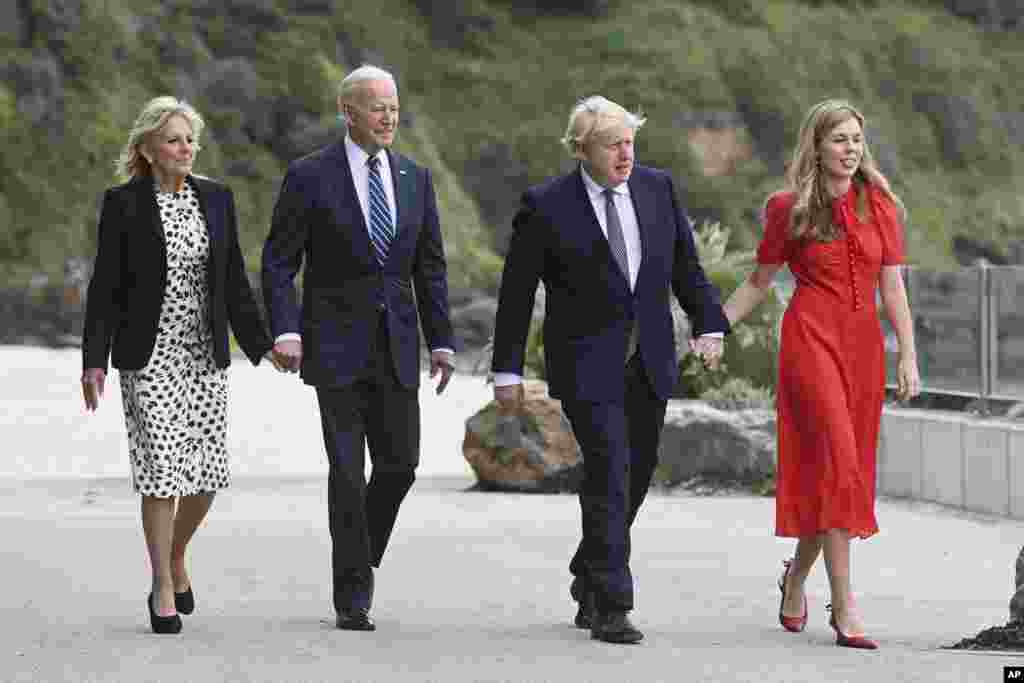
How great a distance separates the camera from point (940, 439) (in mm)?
14883

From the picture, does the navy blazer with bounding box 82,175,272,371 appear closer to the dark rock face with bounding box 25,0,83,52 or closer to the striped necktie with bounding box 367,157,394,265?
the striped necktie with bounding box 367,157,394,265

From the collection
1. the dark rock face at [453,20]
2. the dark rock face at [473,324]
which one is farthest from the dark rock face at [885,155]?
the dark rock face at [473,324]

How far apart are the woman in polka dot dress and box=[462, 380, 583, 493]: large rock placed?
6.98m

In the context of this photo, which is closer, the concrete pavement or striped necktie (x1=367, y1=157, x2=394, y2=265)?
the concrete pavement

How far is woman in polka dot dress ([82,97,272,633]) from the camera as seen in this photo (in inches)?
347

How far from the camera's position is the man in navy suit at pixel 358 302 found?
8.85 m

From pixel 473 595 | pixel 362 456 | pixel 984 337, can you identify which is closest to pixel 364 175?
pixel 362 456

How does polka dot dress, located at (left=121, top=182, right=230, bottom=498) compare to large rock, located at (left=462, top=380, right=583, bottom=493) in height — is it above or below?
above

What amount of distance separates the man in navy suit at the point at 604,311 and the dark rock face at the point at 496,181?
55.0m

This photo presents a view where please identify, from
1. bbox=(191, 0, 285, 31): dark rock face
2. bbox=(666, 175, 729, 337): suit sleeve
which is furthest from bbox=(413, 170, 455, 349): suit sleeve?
bbox=(191, 0, 285, 31): dark rock face

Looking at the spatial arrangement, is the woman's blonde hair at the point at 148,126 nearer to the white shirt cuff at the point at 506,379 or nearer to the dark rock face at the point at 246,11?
the white shirt cuff at the point at 506,379

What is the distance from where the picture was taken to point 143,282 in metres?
8.85

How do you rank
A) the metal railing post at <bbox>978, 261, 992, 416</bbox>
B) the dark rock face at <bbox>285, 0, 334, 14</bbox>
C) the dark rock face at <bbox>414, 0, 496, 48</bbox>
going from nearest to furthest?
1. the metal railing post at <bbox>978, 261, 992, 416</bbox>
2. the dark rock face at <bbox>285, 0, 334, 14</bbox>
3. the dark rock face at <bbox>414, 0, 496, 48</bbox>

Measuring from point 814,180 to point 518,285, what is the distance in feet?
3.57
